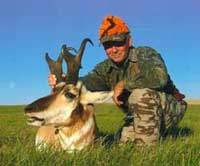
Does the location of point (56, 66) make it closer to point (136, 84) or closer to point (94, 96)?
point (94, 96)

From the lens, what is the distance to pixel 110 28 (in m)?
8.86

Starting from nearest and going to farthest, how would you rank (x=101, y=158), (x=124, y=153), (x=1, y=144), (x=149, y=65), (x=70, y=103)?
(x=101, y=158), (x=124, y=153), (x=70, y=103), (x=149, y=65), (x=1, y=144)

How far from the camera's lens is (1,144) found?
30.6ft

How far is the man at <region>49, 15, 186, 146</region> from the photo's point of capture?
8328mm

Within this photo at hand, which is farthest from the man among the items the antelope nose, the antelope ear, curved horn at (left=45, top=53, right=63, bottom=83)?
the antelope nose

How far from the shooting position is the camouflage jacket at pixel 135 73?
851cm

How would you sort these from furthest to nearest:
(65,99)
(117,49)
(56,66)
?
(117,49), (56,66), (65,99)

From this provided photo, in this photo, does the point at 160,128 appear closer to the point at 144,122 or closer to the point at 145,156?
the point at 144,122

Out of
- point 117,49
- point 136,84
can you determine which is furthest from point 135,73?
point 117,49

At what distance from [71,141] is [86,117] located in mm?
470

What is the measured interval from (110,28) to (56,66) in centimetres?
123

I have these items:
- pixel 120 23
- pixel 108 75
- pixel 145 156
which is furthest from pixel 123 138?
pixel 145 156

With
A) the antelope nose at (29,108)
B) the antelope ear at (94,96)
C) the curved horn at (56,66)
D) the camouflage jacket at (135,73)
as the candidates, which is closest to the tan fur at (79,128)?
the antelope ear at (94,96)

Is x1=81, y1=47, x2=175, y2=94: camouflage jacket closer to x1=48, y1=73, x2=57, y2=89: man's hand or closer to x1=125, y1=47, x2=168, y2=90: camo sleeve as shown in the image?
x1=125, y1=47, x2=168, y2=90: camo sleeve
